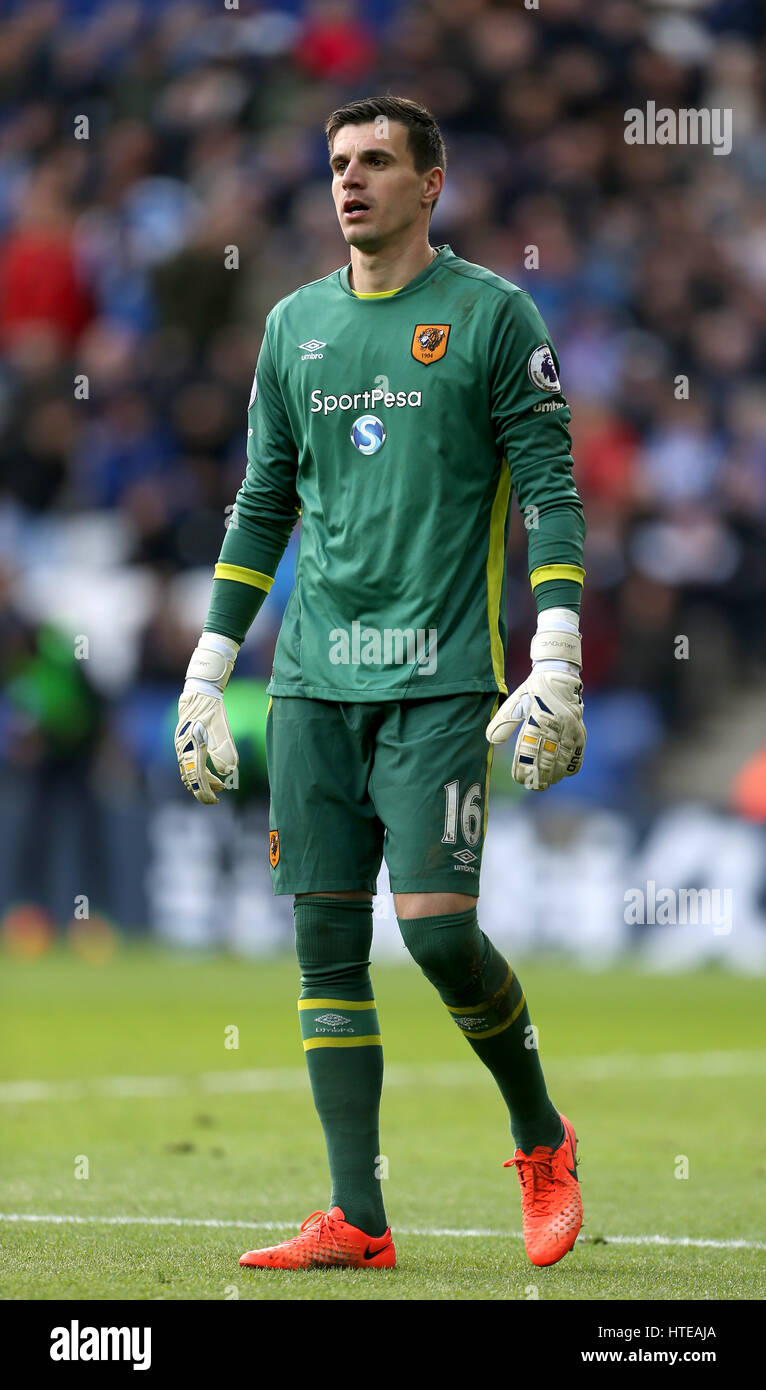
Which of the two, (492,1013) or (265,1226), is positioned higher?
(492,1013)

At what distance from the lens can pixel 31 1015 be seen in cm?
1114

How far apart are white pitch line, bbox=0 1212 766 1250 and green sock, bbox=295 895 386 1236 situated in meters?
0.52

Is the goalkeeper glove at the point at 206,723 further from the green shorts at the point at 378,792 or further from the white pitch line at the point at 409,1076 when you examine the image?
the white pitch line at the point at 409,1076

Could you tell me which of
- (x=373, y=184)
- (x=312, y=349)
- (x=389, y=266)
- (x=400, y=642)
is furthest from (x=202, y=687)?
(x=373, y=184)

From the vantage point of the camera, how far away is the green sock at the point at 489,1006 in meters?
4.92

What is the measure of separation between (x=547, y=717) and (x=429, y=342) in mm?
930

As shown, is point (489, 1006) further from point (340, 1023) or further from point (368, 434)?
point (368, 434)

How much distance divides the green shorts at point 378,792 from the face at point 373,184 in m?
1.11

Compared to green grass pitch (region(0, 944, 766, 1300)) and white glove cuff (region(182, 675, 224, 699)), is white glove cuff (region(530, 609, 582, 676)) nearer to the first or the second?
white glove cuff (region(182, 675, 224, 699))

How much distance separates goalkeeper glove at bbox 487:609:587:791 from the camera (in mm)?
4809

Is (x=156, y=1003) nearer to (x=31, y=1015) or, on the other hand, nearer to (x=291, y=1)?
(x=31, y=1015)

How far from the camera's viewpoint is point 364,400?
5.09m

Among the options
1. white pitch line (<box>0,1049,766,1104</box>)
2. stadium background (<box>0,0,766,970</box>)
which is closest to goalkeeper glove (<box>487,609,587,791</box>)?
white pitch line (<box>0,1049,766,1104</box>)

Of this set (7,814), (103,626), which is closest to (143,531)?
(103,626)
